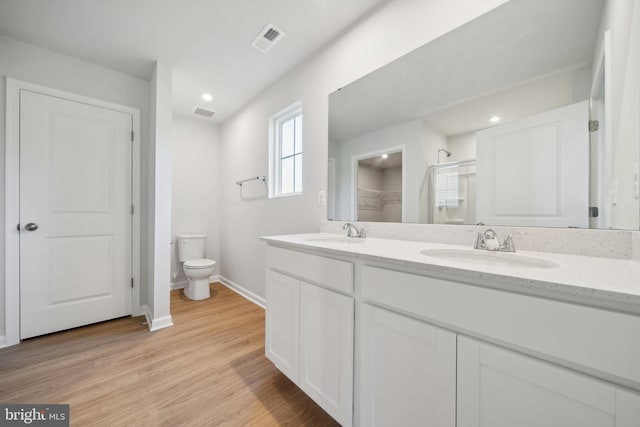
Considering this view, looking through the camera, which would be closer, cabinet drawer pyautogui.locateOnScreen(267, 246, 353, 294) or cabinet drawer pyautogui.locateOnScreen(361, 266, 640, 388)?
cabinet drawer pyautogui.locateOnScreen(361, 266, 640, 388)

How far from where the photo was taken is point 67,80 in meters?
2.10

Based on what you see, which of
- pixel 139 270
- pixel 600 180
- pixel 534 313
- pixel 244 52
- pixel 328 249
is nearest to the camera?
pixel 534 313

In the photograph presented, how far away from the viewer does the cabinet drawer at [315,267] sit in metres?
1.03

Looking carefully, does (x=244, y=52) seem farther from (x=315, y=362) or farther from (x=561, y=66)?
(x=315, y=362)

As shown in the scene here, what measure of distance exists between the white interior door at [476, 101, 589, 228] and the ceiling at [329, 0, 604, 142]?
0.08 metres

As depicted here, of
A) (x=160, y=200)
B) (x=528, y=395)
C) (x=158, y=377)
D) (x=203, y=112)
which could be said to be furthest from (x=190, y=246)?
(x=528, y=395)

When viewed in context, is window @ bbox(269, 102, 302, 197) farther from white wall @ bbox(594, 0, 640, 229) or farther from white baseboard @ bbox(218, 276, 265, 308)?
white wall @ bbox(594, 0, 640, 229)

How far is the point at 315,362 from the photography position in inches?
45.5

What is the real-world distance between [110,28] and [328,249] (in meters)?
2.36

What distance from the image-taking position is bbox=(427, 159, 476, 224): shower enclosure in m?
1.21

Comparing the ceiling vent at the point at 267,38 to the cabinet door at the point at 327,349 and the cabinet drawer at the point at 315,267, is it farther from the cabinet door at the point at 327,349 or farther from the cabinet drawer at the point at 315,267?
the cabinet door at the point at 327,349

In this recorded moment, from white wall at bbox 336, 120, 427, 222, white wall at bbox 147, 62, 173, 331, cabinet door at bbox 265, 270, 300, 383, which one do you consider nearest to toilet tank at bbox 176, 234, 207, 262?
white wall at bbox 147, 62, 173, 331

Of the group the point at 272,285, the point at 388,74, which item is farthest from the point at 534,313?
the point at 388,74

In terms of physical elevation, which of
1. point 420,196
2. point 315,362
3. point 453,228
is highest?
point 420,196
